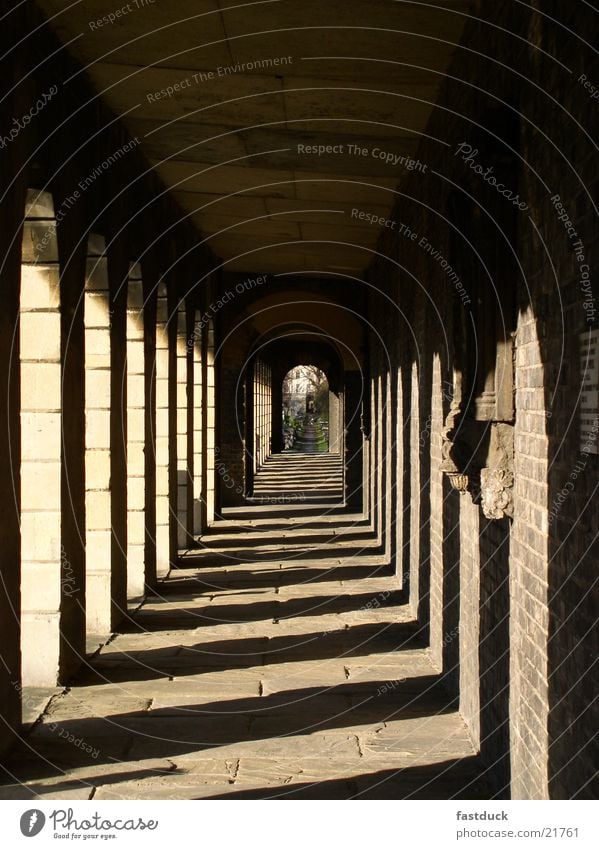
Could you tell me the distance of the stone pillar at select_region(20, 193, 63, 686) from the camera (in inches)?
256

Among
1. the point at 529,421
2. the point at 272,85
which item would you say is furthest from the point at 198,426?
the point at 529,421

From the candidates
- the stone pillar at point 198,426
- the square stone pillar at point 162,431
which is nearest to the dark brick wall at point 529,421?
the square stone pillar at point 162,431

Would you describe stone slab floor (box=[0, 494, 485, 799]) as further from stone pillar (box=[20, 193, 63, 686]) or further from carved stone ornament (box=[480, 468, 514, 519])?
carved stone ornament (box=[480, 468, 514, 519])

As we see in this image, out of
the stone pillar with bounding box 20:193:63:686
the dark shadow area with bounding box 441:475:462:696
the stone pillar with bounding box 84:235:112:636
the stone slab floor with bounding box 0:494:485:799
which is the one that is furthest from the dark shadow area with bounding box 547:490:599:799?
the stone pillar with bounding box 84:235:112:636

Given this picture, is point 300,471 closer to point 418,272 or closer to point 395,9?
point 418,272

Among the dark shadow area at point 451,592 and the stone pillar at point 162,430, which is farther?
the stone pillar at point 162,430

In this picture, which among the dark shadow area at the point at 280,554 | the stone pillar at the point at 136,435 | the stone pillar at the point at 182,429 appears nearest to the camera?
the stone pillar at the point at 136,435

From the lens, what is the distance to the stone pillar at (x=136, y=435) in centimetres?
956

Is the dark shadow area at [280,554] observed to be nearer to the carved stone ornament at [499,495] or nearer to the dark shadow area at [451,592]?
the dark shadow area at [451,592]

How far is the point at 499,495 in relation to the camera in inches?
176

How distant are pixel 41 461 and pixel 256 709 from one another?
214 centimetres

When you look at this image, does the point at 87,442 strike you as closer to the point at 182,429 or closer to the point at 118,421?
the point at 118,421

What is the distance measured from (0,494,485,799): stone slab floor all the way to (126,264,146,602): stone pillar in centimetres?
36
